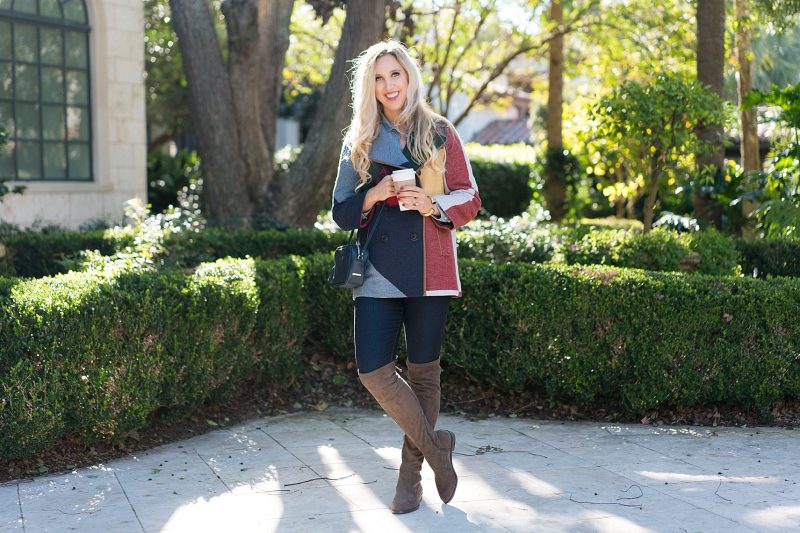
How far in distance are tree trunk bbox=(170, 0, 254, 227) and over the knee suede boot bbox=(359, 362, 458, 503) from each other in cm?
574

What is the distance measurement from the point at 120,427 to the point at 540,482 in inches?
87.7

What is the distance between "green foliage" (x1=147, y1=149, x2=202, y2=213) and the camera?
55.1 feet

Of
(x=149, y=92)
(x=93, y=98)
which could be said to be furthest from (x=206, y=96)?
(x=149, y=92)

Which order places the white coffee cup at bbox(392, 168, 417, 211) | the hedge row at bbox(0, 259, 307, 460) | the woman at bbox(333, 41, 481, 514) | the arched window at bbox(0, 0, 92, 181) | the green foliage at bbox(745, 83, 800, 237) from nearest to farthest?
the white coffee cup at bbox(392, 168, 417, 211), the woman at bbox(333, 41, 481, 514), the hedge row at bbox(0, 259, 307, 460), the green foliage at bbox(745, 83, 800, 237), the arched window at bbox(0, 0, 92, 181)

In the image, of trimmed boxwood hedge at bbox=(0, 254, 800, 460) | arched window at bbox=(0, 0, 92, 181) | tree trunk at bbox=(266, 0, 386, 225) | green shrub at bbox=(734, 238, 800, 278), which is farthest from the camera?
arched window at bbox=(0, 0, 92, 181)

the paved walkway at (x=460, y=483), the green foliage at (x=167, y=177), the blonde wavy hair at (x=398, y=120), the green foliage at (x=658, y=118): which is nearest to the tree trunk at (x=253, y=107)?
the green foliage at (x=658, y=118)

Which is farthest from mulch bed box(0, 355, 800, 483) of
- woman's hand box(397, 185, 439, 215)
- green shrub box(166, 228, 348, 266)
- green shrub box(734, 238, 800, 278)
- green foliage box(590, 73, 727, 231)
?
green foliage box(590, 73, 727, 231)

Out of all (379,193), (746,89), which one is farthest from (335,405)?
(746,89)

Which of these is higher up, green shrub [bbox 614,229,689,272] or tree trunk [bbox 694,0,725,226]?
tree trunk [bbox 694,0,725,226]

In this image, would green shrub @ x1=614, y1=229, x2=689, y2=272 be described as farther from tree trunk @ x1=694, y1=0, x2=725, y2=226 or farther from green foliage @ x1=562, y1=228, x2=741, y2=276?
tree trunk @ x1=694, y1=0, x2=725, y2=226

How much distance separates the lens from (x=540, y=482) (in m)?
4.62

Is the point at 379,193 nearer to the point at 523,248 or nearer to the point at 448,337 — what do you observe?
the point at 448,337

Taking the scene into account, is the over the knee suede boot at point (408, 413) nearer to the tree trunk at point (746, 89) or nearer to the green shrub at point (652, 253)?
the green shrub at point (652, 253)

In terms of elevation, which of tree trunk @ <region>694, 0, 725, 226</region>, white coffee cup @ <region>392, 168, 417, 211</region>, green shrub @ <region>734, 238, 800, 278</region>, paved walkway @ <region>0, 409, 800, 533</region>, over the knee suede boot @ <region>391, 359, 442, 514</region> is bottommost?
paved walkway @ <region>0, 409, 800, 533</region>
